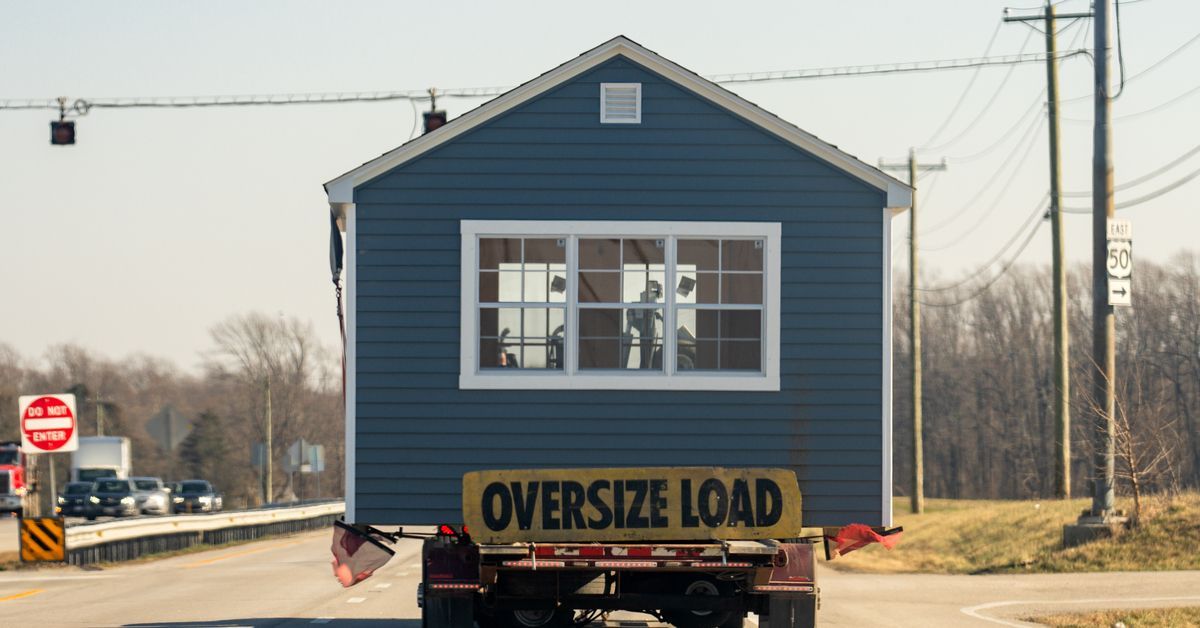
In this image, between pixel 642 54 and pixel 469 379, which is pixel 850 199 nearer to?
pixel 642 54

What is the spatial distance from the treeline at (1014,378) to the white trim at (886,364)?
54558 mm

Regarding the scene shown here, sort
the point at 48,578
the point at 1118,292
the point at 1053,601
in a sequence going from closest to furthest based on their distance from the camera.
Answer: the point at 1053,601
the point at 48,578
the point at 1118,292

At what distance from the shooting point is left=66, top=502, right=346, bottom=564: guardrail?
90.0ft

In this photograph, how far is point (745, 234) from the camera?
46.8 ft

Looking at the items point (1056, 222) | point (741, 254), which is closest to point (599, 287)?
point (741, 254)

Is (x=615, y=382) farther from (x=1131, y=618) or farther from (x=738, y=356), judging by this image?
(x=1131, y=618)

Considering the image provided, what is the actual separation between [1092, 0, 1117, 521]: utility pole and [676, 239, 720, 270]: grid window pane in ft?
38.3

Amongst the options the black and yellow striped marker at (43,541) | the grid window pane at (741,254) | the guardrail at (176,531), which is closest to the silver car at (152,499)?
the guardrail at (176,531)

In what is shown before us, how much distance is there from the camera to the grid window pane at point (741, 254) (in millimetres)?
14383

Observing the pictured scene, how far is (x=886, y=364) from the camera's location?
1420 cm

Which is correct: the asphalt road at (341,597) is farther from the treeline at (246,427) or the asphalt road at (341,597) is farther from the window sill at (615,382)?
the treeline at (246,427)

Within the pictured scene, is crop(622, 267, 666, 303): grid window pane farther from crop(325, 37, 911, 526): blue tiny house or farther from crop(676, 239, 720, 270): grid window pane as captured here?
crop(676, 239, 720, 270): grid window pane

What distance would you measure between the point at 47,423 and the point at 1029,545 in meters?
16.6

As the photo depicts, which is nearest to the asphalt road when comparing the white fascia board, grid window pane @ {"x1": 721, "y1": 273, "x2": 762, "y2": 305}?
grid window pane @ {"x1": 721, "y1": 273, "x2": 762, "y2": 305}
